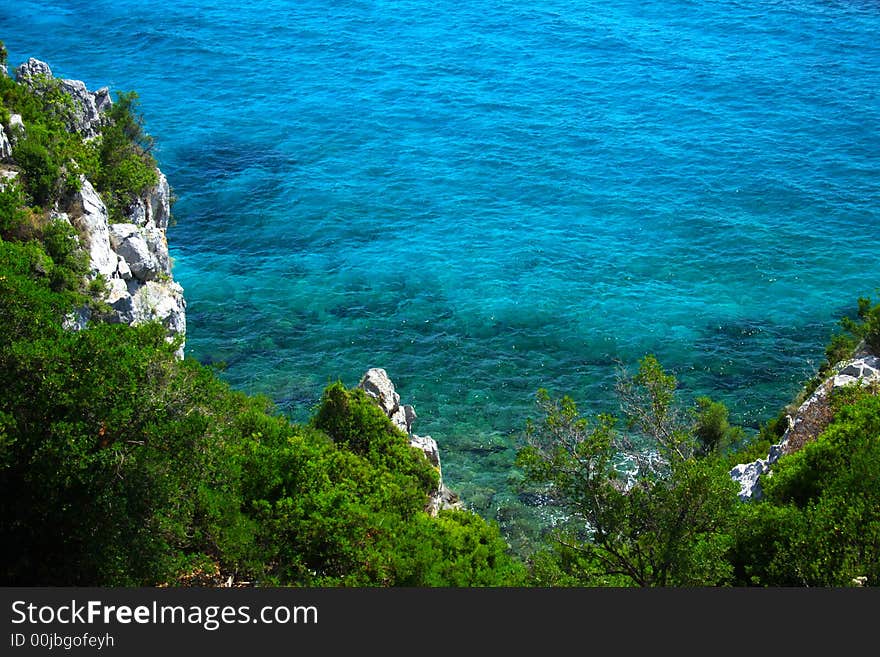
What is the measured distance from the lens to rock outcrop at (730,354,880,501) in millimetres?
42094

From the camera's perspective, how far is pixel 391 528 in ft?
110

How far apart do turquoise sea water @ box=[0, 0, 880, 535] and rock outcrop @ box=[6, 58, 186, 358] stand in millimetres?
11413

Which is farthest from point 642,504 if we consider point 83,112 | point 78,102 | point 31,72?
point 31,72

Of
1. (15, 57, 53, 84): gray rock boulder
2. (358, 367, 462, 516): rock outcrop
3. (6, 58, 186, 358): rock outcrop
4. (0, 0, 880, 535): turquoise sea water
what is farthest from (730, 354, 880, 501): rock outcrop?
(15, 57, 53, 84): gray rock boulder

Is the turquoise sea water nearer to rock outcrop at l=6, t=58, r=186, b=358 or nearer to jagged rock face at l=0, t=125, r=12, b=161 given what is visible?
rock outcrop at l=6, t=58, r=186, b=358

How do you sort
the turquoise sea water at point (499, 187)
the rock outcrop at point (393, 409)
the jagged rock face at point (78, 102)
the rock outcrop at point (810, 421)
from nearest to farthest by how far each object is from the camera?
the rock outcrop at point (810, 421) → the rock outcrop at point (393, 409) → the jagged rock face at point (78, 102) → the turquoise sea water at point (499, 187)

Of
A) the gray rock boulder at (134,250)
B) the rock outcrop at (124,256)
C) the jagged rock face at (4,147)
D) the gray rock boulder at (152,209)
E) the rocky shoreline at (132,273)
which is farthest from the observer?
the gray rock boulder at (152,209)

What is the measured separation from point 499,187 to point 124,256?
165 ft

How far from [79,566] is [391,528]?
11.4 meters

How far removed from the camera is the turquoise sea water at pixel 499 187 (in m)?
64.4

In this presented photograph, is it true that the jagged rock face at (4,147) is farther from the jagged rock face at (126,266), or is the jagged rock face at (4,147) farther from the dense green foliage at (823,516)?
the dense green foliage at (823,516)

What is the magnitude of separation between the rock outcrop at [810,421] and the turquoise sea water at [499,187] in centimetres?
1283

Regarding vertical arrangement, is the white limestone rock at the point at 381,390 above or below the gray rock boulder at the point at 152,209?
below

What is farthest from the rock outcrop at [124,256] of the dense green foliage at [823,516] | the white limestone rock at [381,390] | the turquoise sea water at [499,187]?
the dense green foliage at [823,516]
